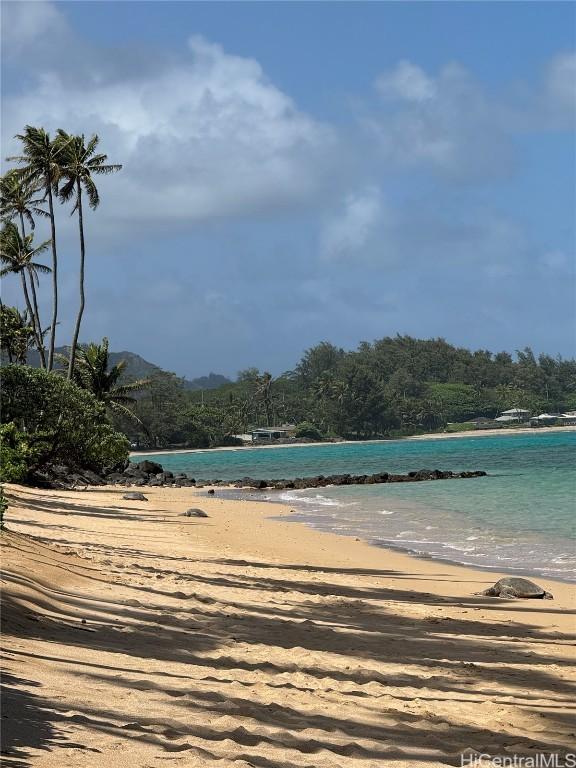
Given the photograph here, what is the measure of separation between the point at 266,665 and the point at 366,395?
13721cm

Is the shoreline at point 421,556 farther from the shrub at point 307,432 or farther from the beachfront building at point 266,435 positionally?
the shrub at point 307,432

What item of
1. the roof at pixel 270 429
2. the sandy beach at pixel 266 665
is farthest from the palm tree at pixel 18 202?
the roof at pixel 270 429

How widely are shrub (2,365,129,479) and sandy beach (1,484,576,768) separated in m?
14.9

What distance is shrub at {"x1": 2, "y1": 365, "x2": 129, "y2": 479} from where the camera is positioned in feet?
93.5

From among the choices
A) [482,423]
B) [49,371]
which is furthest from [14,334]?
[482,423]

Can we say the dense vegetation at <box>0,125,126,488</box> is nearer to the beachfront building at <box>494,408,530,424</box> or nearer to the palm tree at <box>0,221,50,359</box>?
the palm tree at <box>0,221,50,359</box>

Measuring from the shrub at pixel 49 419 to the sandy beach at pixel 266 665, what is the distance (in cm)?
1488

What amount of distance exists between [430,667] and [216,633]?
221 centimetres

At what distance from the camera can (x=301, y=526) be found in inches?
1006

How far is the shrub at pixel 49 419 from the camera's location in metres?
28.5

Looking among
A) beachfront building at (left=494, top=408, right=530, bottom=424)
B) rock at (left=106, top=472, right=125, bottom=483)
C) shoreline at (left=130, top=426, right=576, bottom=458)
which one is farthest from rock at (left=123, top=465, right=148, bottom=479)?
beachfront building at (left=494, top=408, right=530, bottom=424)

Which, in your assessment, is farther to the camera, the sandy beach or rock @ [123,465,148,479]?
rock @ [123,465,148,479]

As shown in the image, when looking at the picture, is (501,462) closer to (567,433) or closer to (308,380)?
(567,433)

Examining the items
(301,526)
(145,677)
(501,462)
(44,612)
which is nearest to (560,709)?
(145,677)
